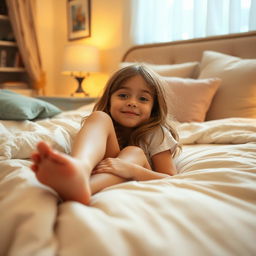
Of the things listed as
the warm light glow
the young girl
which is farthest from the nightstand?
the young girl

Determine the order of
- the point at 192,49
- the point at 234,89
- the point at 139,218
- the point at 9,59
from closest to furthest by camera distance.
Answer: the point at 139,218
the point at 234,89
the point at 192,49
the point at 9,59

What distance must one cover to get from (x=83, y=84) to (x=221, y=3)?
1.82 m

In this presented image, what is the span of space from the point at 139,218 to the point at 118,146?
1.51 feet

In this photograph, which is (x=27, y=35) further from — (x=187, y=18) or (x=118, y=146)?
(x=118, y=146)

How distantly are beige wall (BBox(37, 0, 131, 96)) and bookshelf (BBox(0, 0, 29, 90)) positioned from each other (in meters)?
0.32

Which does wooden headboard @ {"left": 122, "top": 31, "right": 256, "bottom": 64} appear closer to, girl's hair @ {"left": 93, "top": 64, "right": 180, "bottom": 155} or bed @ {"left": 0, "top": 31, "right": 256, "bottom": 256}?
girl's hair @ {"left": 93, "top": 64, "right": 180, "bottom": 155}

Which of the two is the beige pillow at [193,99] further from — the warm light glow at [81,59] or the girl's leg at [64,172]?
the warm light glow at [81,59]

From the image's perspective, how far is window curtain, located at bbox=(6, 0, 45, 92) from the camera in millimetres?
3254

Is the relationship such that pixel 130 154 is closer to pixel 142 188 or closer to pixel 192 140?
pixel 142 188

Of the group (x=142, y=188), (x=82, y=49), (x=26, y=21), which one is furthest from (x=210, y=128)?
(x=26, y=21)

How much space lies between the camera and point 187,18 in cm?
228

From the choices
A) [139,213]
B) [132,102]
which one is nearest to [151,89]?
[132,102]

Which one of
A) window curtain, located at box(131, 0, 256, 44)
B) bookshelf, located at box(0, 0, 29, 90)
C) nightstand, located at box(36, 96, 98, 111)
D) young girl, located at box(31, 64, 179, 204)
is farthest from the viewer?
bookshelf, located at box(0, 0, 29, 90)

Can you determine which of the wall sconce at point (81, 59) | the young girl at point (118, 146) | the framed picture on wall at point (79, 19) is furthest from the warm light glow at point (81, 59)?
the young girl at point (118, 146)
